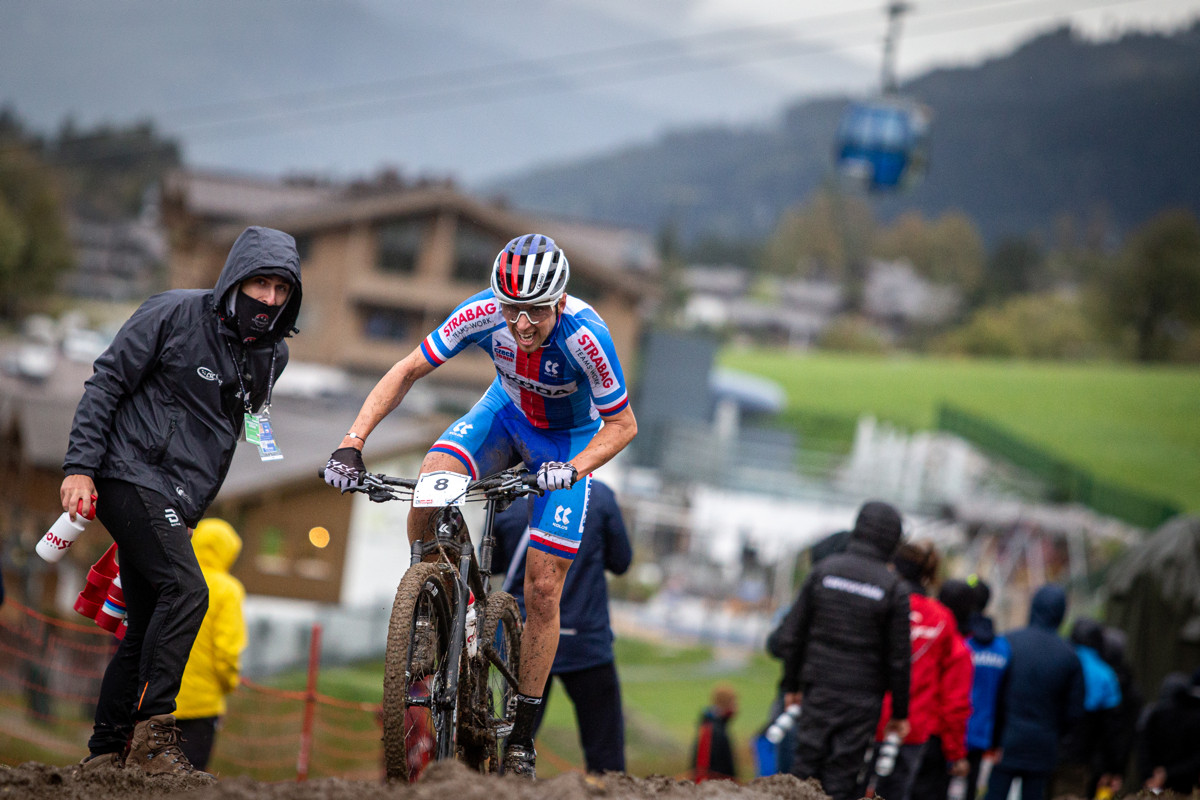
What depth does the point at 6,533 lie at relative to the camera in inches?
1055

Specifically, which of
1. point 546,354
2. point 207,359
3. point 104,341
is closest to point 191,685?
point 207,359

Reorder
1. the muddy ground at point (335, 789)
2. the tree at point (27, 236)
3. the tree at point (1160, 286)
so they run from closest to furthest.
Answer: the muddy ground at point (335, 789) → the tree at point (27, 236) → the tree at point (1160, 286)

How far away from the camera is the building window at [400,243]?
58.2m

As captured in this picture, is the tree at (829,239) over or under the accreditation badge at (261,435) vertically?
over

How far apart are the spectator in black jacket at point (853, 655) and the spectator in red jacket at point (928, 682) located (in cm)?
63

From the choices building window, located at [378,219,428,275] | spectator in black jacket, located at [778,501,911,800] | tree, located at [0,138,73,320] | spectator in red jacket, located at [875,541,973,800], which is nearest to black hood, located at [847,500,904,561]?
spectator in black jacket, located at [778,501,911,800]

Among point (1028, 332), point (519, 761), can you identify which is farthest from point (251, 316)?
point (1028, 332)

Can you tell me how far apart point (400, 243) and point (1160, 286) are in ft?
365

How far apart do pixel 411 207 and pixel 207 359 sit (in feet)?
173

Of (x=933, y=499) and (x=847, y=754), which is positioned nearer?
(x=847, y=754)

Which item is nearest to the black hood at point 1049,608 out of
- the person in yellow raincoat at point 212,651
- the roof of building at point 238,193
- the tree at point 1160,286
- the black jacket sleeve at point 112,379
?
the person in yellow raincoat at point 212,651

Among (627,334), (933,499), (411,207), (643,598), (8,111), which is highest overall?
(8,111)

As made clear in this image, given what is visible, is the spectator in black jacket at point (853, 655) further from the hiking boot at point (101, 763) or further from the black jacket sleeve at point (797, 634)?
the hiking boot at point (101, 763)

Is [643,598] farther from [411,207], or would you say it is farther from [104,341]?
[104,341]
